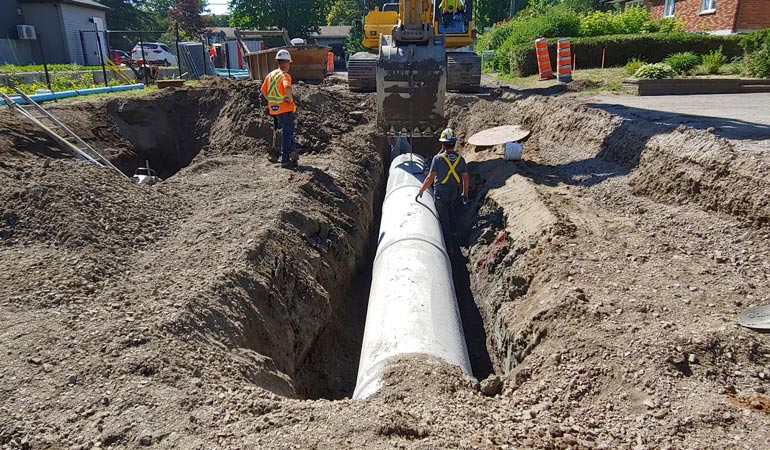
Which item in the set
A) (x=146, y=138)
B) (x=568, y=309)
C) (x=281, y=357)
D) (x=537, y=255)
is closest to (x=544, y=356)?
(x=568, y=309)

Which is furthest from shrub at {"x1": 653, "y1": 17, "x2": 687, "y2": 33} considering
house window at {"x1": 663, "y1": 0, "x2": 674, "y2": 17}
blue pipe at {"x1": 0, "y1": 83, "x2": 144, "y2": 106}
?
blue pipe at {"x1": 0, "y1": 83, "x2": 144, "y2": 106}

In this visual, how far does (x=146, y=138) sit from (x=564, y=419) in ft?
37.4

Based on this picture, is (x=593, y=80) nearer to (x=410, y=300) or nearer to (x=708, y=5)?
(x=410, y=300)

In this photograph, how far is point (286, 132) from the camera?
29.0 feet

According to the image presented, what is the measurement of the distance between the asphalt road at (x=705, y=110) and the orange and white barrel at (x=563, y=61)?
9.14 ft

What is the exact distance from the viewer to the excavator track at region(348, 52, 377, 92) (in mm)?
13789

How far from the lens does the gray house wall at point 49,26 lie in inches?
1026

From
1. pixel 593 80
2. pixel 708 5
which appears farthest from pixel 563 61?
pixel 708 5

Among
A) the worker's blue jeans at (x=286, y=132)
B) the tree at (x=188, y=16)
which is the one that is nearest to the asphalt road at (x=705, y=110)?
the worker's blue jeans at (x=286, y=132)

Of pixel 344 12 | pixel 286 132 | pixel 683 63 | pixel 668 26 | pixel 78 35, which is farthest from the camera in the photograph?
pixel 344 12

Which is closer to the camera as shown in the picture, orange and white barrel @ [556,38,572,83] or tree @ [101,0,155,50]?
orange and white barrel @ [556,38,572,83]

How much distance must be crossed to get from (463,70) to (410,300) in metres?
9.46

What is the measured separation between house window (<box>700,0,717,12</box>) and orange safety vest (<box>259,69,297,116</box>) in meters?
22.2

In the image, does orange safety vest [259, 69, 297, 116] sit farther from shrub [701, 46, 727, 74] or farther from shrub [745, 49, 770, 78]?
shrub [701, 46, 727, 74]
